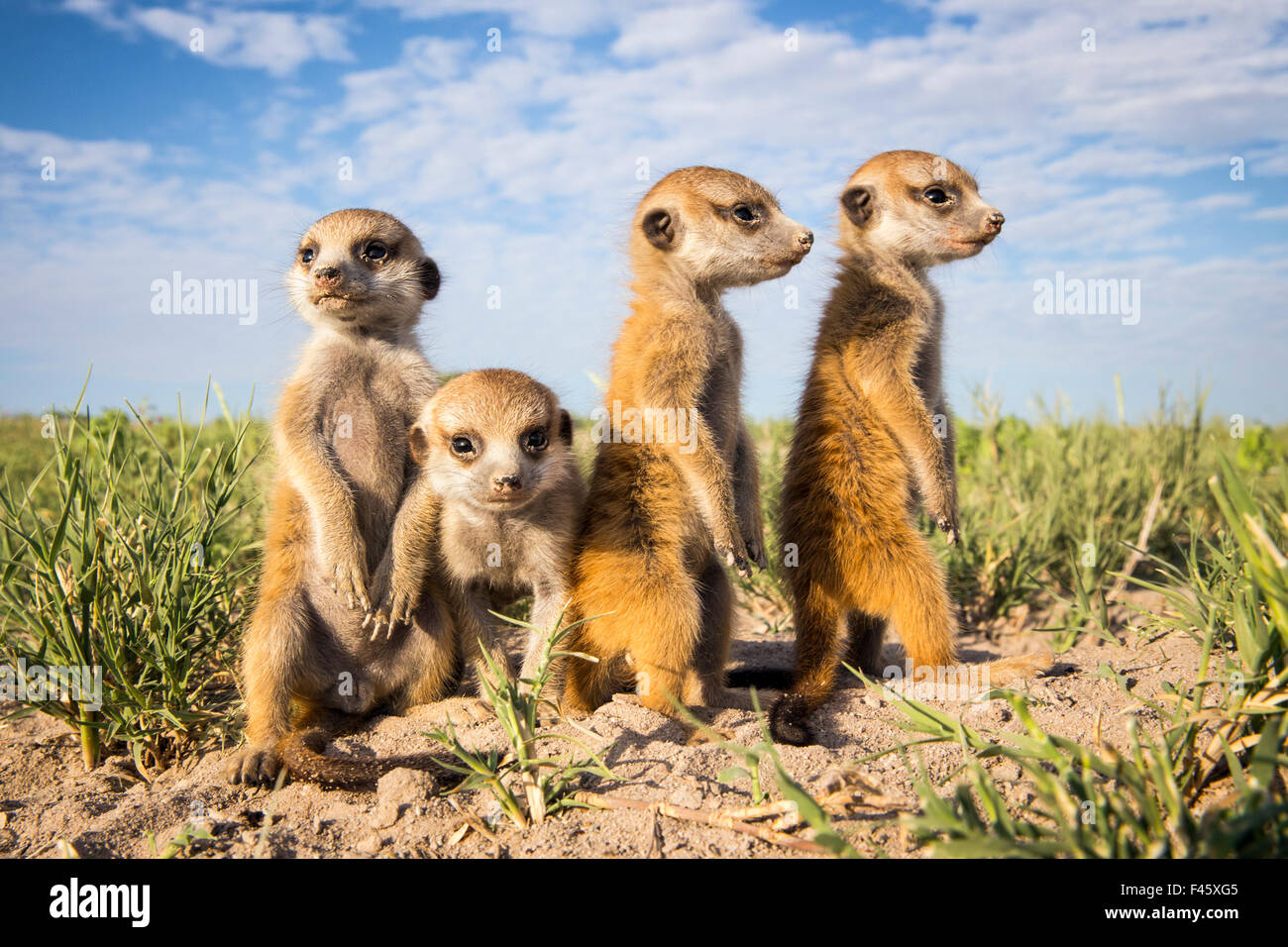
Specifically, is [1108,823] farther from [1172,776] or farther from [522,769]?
[522,769]

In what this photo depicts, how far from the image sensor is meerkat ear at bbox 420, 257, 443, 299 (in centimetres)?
382

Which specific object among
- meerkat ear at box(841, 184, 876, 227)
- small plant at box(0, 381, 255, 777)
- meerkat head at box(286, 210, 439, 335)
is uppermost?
meerkat ear at box(841, 184, 876, 227)

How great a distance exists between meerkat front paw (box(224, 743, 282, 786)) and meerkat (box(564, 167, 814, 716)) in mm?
1091

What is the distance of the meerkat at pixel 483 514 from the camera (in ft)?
10.7

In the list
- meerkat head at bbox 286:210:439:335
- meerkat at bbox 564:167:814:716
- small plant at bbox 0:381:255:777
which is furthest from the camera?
meerkat head at bbox 286:210:439:335

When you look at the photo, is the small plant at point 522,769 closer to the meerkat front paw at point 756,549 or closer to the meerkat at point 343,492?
the meerkat at point 343,492

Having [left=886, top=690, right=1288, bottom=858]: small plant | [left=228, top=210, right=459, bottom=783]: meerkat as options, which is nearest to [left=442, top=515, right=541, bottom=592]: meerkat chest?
[left=228, top=210, right=459, bottom=783]: meerkat

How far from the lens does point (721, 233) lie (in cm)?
381

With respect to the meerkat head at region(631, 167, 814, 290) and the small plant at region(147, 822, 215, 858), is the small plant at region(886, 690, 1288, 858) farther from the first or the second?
the meerkat head at region(631, 167, 814, 290)

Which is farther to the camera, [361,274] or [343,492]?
[361,274]

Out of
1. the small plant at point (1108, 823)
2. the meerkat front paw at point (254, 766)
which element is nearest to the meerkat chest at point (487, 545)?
the meerkat front paw at point (254, 766)

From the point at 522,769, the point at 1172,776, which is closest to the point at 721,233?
the point at 522,769

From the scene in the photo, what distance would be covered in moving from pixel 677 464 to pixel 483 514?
78 centimetres
